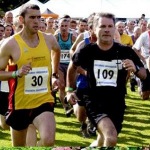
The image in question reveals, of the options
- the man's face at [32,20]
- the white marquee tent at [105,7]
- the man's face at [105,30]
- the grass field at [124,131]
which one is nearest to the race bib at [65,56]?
the grass field at [124,131]

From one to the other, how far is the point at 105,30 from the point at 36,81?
89 cm

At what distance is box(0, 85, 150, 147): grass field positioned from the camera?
7.75 m

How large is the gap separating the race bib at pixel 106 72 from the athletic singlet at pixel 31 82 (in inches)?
20.6

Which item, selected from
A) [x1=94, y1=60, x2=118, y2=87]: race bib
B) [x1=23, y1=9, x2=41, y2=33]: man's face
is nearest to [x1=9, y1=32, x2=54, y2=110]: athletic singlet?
[x1=23, y1=9, x2=41, y2=33]: man's face

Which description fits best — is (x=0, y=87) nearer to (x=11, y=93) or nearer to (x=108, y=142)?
(x=11, y=93)

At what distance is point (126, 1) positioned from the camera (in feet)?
84.5

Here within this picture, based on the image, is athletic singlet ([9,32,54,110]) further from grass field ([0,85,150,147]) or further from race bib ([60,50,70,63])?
race bib ([60,50,70,63])

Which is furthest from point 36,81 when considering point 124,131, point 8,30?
point 8,30

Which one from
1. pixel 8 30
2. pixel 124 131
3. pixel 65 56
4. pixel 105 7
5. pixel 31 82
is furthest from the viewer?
pixel 105 7

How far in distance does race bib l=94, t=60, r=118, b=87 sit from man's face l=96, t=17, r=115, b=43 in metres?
0.25

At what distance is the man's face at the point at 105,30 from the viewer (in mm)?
5336

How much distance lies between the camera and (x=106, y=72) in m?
5.46

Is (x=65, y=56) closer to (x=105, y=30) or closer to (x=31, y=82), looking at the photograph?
(x=31, y=82)

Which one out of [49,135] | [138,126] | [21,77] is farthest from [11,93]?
[138,126]
